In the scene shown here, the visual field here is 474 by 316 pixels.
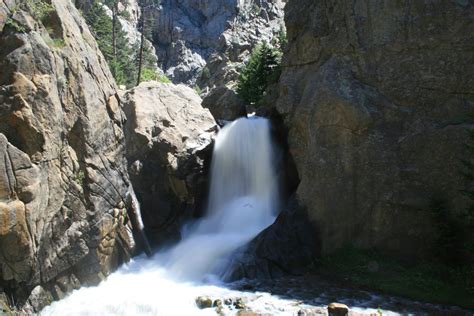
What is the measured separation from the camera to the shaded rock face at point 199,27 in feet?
283

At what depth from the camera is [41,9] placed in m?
15.2

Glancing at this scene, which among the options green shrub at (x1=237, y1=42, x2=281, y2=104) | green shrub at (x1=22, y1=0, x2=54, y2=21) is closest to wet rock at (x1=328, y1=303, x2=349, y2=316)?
green shrub at (x1=22, y1=0, x2=54, y2=21)

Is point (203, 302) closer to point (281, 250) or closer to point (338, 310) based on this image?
point (338, 310)

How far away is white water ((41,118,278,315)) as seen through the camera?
1444 centimetres

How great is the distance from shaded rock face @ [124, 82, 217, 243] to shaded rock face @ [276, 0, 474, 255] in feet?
22.2

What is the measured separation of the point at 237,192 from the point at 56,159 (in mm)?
12525

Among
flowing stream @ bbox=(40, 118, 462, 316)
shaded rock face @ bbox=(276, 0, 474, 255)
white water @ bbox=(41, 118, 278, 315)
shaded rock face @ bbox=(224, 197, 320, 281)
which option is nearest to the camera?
flowing stream @ bbox=(40, 118, 462, 316)

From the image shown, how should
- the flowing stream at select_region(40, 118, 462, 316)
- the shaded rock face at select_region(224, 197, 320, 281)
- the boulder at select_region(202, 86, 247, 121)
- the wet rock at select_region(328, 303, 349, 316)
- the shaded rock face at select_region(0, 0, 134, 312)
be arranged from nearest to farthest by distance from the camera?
1. the wet rock at select_region(328, 303, 349, 316)
2. the shaded rock face at select_region(0, 0, 134, 312)
3. the flowing stream at select_region(40, 118, 462, 316)
4. the shaded rock face at select_region(224, 197, 320, 281)
5. the boulder at select_region(202, 86, 247, 121)

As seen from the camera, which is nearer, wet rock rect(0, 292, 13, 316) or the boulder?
wet rock rect(0, 292, 13, 316)

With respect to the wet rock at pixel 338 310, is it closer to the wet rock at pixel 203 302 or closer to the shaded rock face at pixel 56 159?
the wet rock at pixel 203 302

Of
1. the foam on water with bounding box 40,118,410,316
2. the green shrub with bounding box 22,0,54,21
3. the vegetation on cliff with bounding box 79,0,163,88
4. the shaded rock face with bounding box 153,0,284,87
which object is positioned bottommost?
the foam on water with bounding box 40,118,410,316

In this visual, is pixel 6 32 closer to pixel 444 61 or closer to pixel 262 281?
pixel 262 281

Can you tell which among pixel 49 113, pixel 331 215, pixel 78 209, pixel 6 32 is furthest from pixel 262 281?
pixel 6 32

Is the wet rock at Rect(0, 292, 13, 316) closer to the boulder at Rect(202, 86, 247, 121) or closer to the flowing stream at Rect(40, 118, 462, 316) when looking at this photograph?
the flowing stream at Rect(40, 118, 462, 316)
